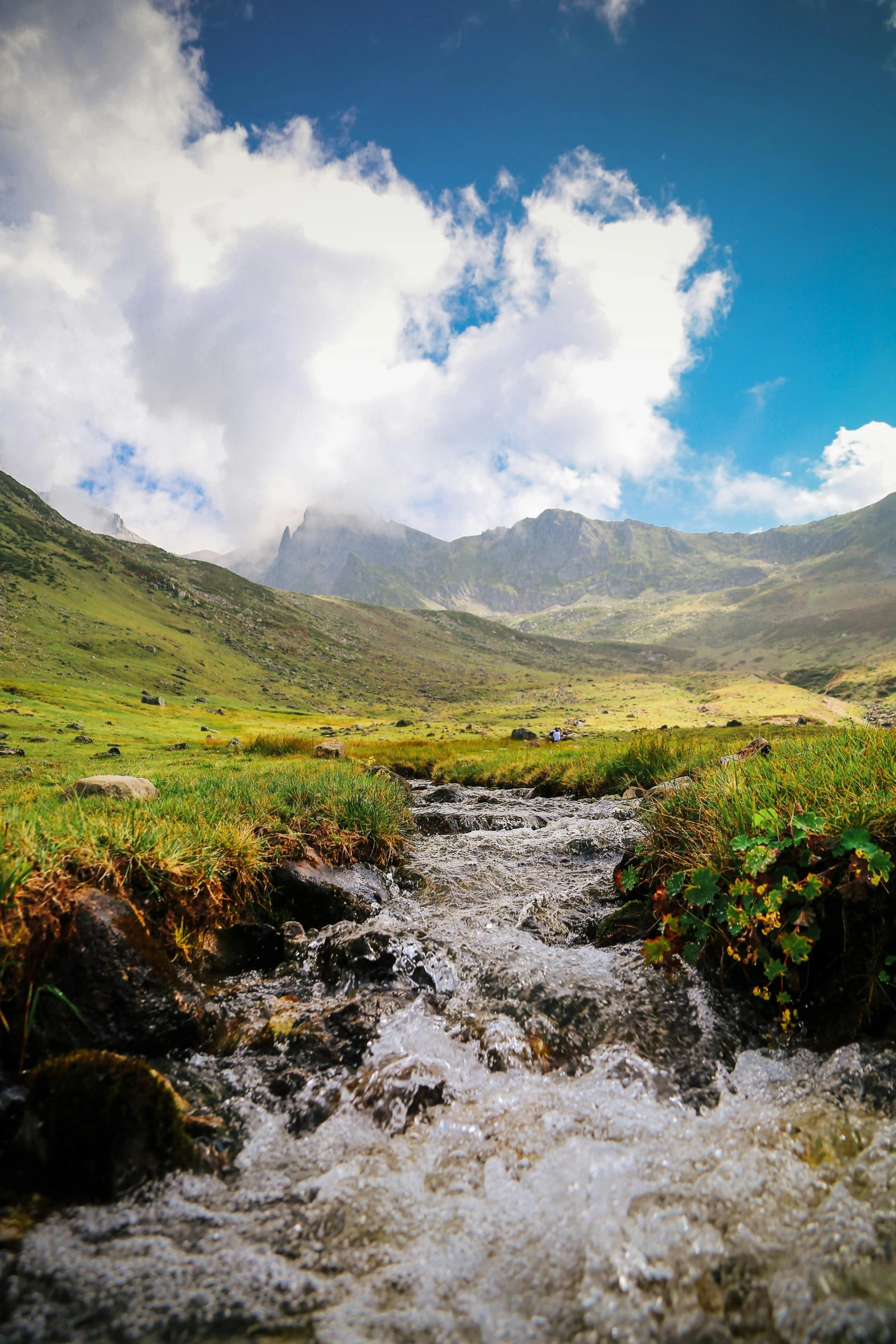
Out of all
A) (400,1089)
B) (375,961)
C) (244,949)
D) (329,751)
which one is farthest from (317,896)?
(329,751)

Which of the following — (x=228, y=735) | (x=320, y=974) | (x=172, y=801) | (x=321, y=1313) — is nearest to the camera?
(x=321, y=1313)

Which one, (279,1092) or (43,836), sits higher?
(43,836)

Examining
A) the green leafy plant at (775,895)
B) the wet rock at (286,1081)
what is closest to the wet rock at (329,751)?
the wet rock at (286,1081)

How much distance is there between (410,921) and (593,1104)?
429 centimetres

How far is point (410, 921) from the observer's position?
27.6 ft

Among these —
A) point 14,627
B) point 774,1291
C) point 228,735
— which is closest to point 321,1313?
point 774,1291

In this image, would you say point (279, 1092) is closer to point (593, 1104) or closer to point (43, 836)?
point (593, 1104)

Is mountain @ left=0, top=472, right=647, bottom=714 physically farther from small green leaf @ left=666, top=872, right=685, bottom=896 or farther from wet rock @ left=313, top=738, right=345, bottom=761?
small green leaf @ left=666, top=872, right=685, bottom=896

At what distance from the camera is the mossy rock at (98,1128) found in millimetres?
3402

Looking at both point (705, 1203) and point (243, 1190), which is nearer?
point (705, 1203)

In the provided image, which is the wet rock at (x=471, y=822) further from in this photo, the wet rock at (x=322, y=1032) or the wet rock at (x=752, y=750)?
the wet rock at (x=322, y=1032)

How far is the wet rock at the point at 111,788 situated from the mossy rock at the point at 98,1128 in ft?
28.4

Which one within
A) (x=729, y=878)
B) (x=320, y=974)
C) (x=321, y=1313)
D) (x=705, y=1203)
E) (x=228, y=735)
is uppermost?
(x=729, y=878)

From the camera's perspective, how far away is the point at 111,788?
12.2 metres
